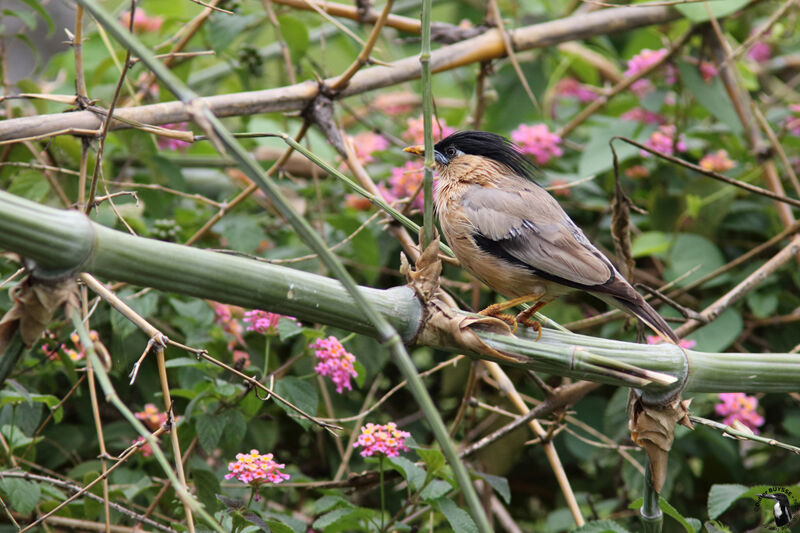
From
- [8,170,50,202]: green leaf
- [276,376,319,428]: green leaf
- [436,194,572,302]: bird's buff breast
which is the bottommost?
[276,376,319,428]: green leaf

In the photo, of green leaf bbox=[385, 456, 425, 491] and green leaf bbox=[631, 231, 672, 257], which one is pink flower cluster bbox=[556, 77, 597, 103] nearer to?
green leaf bbox=[631, 231, 672, 257]

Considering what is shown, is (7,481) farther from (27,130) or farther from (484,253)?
(484,253)

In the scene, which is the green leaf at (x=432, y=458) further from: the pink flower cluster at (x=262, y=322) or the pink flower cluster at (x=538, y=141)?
the pink flower cluster at (x=538, y=141)

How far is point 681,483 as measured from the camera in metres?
3.15

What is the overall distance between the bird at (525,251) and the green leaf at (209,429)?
0.84 meters

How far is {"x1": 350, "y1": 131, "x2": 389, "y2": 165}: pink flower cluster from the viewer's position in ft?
11.4

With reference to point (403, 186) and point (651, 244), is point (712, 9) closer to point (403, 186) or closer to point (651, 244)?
point (651, 244)

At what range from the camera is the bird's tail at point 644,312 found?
2158 millimetres

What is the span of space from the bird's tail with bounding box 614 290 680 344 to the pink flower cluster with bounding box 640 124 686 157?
148 centimetres

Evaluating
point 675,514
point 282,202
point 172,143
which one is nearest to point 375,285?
point 172,143

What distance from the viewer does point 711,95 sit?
3.58 m

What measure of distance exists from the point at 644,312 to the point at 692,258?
1107 mm

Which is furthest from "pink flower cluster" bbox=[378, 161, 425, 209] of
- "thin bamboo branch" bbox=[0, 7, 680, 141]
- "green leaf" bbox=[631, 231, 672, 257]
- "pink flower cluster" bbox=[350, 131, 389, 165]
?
"green leaf" bbox=[631, 231, 672, 257]

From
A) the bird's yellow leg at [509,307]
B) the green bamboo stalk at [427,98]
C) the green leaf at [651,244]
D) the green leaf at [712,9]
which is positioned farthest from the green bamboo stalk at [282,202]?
the green leaf at [712,9]
